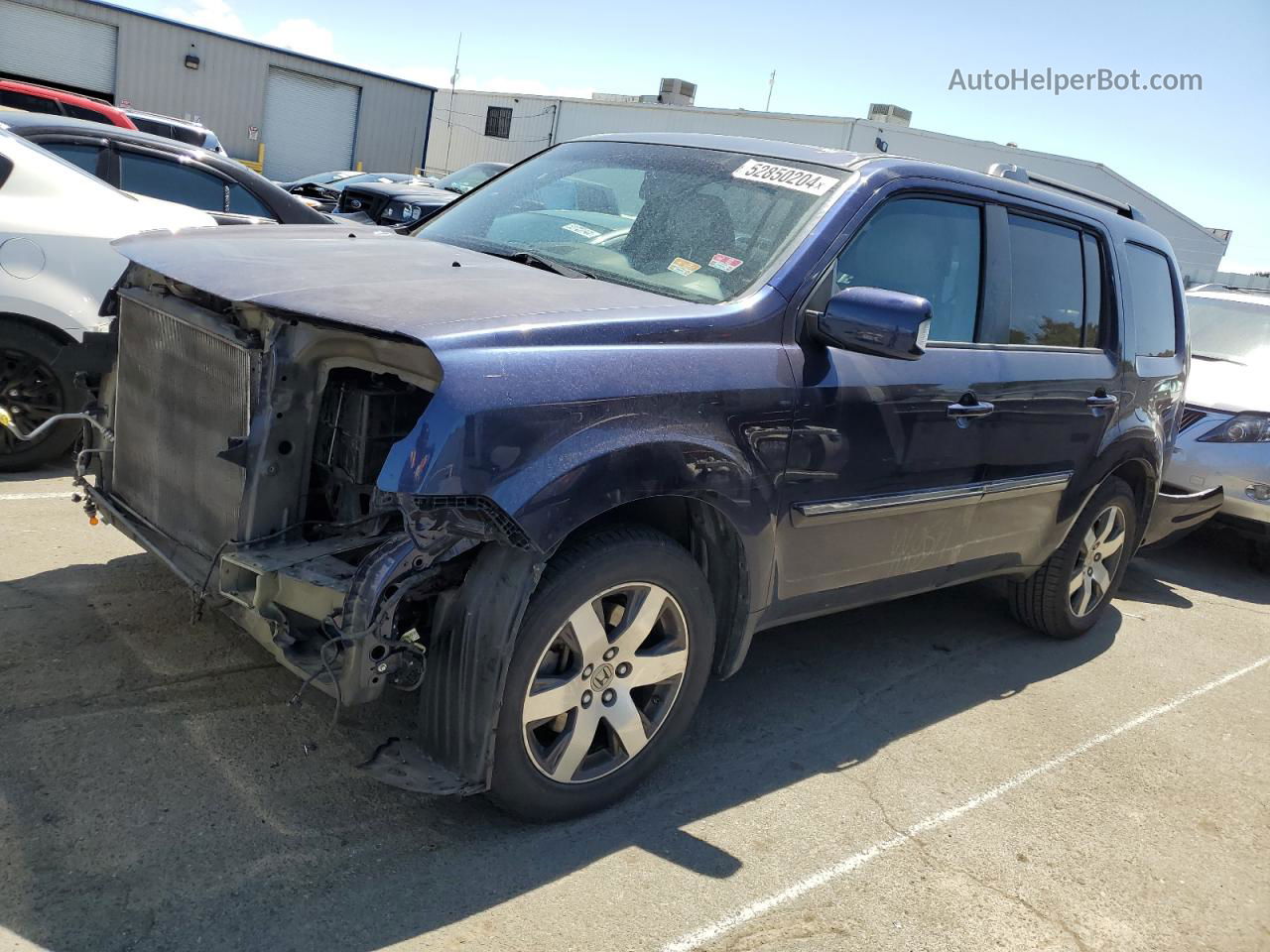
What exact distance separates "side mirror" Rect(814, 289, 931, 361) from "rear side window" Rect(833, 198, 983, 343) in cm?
22

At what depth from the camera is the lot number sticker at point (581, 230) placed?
3908 millimetres

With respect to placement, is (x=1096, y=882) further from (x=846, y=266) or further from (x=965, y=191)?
(x=965, y=191)

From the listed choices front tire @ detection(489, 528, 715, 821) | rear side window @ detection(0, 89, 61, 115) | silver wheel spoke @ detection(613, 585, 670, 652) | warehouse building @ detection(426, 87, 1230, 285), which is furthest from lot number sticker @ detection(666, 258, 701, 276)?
warehouse building @ detection(426, 87, 1230, 285)

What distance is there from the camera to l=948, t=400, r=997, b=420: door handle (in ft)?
13.0

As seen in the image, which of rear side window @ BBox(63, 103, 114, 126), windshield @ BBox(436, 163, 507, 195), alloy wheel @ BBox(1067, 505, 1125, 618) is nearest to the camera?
alloy wheel @ BBox(1067, 505, 1125, 618)

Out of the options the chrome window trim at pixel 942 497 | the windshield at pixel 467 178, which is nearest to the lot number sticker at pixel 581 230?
the chrome window trim at pixel 942 497

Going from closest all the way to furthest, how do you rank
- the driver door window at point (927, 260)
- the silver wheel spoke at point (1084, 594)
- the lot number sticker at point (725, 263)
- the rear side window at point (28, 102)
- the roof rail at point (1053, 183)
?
the lot number sticker at point (725, 263) < the driver door window at point (927, 260) < the roof rail at point (1053, 183) < the silver wheel spoke at point (1084, 594) < the rear side window at point (28, 102)

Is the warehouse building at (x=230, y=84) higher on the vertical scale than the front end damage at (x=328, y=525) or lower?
higher

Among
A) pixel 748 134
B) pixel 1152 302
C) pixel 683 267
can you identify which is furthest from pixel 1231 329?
pixel 748 134

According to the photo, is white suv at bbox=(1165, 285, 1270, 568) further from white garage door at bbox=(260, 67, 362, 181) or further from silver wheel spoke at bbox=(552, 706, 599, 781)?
white garage door at bbox=(260, 67, 362, 181)

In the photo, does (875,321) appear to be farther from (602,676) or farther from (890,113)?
(890,113)

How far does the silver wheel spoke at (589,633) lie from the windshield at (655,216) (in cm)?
106

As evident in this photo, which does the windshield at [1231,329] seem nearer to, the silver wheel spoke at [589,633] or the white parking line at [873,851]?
the white parking line at [873,851]

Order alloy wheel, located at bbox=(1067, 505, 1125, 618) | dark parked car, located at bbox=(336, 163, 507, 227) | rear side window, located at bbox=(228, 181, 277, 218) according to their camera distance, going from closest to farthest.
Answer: alloy wheel, located at bbox=(1067, 505, 1125, 618), rear side window, located at bbox=(228, 181, 277, 218), dark parked car, located at bbox=(336, 163, 507, 227)
